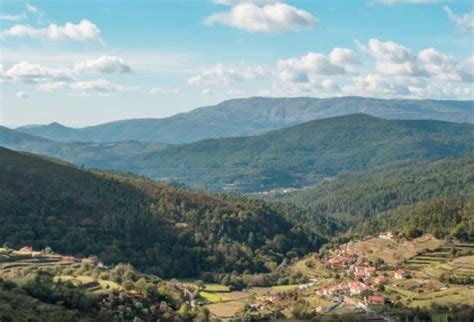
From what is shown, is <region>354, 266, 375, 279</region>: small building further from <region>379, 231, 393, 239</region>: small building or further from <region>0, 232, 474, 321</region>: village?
<region>379, 231, 393, 239</region>: small building

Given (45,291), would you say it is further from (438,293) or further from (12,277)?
(438,293)

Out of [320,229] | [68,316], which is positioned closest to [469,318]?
[68,316]

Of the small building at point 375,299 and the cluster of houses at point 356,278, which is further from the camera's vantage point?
the cluster of houses at point 356,278

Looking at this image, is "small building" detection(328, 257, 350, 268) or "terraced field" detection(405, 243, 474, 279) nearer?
"terraced field" detection(405, 243, 474, 279)

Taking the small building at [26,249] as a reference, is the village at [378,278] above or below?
below

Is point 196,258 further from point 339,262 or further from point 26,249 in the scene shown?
point 26,249

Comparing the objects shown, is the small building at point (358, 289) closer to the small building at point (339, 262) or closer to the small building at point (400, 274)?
the small building at point (400, 274)

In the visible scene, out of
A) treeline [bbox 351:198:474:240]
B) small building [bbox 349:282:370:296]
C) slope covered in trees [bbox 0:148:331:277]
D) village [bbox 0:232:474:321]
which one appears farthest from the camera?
treeline [bbox 351:198:474:240]

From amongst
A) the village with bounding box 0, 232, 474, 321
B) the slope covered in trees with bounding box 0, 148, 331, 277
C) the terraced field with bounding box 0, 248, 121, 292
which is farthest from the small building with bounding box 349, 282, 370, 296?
the terraced field with bounding box 0, 248, 121, 292

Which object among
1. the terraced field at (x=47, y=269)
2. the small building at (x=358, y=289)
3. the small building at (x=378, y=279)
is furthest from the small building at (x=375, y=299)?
the terraced field at (x=47, y=269)
